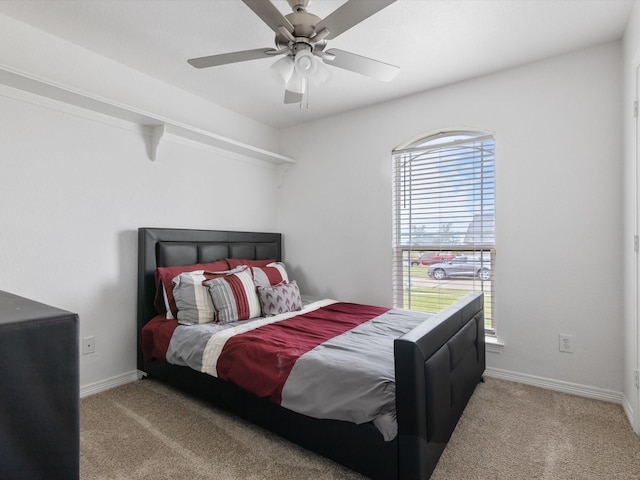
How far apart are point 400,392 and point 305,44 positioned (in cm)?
174

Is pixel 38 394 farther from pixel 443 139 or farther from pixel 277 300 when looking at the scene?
pixel 443 139

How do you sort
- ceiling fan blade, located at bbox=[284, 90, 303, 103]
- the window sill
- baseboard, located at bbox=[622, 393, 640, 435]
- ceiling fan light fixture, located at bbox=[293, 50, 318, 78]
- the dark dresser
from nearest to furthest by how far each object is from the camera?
the dark dresser
ceiling fan light fixture, located at bbox=[293, 50, 318, 78]
baseboard, located at bbox=[622, 393, 640, 435]
ceiling fan blade, located at bbox=[284, 90, 303, 103]
the window sill

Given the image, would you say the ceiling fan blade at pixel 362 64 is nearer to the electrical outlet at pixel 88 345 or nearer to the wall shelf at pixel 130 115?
the wall shelf at pixel 130 115

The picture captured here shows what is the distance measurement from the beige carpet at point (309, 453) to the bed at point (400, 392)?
4.0 inches

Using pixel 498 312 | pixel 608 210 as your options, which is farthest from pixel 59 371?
pixel 608 210

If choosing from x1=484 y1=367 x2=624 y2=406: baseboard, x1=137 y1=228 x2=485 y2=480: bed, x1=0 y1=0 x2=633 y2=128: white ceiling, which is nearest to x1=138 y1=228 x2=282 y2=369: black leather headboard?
x1=137 y1=228 x2=485 y2=480: bed

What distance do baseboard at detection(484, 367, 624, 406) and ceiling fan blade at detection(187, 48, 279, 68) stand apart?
9.20ft

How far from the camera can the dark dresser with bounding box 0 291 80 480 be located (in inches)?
24.5

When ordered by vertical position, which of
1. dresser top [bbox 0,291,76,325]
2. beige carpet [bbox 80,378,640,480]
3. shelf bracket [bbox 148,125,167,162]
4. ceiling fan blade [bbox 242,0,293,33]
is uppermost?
ceiling fan blade [bbox 242,0,293,33]

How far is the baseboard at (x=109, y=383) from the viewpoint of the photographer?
2.46 meters

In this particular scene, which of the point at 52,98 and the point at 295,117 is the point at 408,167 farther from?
the point at 52,98

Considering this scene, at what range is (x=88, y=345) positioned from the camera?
249 cm

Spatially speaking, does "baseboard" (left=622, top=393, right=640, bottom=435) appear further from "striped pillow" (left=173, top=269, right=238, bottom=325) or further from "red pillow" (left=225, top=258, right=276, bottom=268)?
"red pillow" (left=225, top=258, right=276, bottom=268)

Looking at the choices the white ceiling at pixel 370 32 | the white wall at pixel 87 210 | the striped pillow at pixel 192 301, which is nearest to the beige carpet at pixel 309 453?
the striped pillow at pixel 192 301
